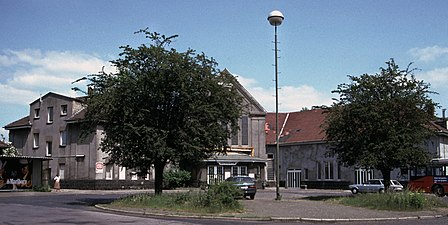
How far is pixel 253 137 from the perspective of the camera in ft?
203

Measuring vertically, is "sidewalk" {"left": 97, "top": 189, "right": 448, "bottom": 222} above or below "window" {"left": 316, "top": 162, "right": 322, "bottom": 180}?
below

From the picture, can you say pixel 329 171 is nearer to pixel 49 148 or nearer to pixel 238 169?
pixel 238 169

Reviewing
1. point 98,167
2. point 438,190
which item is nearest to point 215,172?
point 98,167

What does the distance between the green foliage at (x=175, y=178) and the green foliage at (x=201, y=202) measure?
29128mm

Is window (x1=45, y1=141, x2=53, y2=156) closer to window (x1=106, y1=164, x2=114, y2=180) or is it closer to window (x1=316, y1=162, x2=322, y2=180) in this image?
window (x1=106, y1=164, x2=114, y2=180)

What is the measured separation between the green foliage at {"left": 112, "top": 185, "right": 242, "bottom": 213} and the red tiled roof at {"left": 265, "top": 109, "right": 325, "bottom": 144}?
129 feet

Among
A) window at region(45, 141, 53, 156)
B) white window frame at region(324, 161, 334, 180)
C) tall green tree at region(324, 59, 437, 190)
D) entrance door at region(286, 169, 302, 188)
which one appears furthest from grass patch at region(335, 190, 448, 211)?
entrance door at region(286, 169, 302, 188)

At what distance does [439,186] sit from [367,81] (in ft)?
52.9

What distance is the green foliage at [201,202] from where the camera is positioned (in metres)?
21.5

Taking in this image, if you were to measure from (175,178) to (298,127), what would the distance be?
67.2 feet

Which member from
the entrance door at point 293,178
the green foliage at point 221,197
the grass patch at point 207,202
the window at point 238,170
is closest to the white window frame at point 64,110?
the window at point 238,170

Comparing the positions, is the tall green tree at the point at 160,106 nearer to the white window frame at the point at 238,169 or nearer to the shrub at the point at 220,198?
the shrub at the point at 220,198

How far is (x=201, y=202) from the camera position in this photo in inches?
865

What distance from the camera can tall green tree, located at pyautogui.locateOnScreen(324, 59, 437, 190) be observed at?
2877 centimetres
